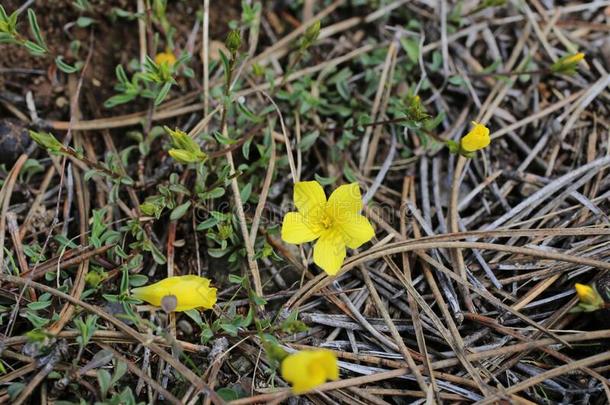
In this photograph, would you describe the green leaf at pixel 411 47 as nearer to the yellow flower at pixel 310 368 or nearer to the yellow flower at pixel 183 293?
the yellow flower at pixel 183 293

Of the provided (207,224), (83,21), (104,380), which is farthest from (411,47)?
(104,380)

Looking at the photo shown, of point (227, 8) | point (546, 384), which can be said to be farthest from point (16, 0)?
point (546, 384)

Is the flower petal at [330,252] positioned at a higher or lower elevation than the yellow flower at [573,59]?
lower

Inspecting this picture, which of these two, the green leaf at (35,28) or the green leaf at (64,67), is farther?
the green leaf at (64,67)

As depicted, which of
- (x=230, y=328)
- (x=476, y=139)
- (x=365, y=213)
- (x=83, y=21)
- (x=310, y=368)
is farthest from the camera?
(x=83, y=21)

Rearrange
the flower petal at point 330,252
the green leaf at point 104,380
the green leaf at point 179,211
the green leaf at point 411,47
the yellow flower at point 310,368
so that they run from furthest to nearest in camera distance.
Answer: the green leaf at point 411,47 → the green leaf at point 179,211 → the flower petal at point 330,252 → the green leaf at point 104,380 → the yellow flower at point 310,368

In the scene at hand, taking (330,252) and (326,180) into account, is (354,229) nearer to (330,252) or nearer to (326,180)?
(330,252)

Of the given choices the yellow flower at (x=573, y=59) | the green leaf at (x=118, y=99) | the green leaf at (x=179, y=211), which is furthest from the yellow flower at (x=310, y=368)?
the yellow flower at (x=573, y=59)

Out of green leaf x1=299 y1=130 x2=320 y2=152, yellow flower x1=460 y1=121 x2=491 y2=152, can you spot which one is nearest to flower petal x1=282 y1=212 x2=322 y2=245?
green leaf x1=299 y1=130 x2=320 y2=152

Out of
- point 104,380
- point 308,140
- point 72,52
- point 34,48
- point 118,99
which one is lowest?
point 104,380
